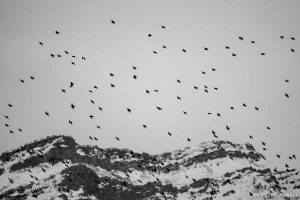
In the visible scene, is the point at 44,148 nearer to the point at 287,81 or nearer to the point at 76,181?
the point at 76,181

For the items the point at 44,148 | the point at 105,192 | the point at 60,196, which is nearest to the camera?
the point at 60,196

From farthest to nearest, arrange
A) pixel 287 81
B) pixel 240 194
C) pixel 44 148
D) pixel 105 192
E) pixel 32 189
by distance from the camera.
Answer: pixel 44 148 < pixel 240 194 < pixel 105 192 < pixel 32 189 < pixel 287 81

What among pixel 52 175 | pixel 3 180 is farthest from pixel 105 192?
pixel 3 180

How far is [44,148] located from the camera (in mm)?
187500

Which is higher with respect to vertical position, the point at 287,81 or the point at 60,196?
the point at 60,196

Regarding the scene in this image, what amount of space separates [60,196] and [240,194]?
81153 millimetres

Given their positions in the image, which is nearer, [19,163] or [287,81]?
[287,81]

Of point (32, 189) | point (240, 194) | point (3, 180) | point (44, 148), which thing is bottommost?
point (240, 194)

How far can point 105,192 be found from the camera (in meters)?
160

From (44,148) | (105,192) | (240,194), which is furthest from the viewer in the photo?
(44,148)

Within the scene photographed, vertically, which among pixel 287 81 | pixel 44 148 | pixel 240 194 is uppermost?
pixel 44 148

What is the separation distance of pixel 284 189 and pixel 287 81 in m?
140

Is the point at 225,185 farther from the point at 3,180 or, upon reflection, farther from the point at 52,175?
the point at 3,180

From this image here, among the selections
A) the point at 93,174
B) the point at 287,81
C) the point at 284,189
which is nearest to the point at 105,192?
the point at 93,174
